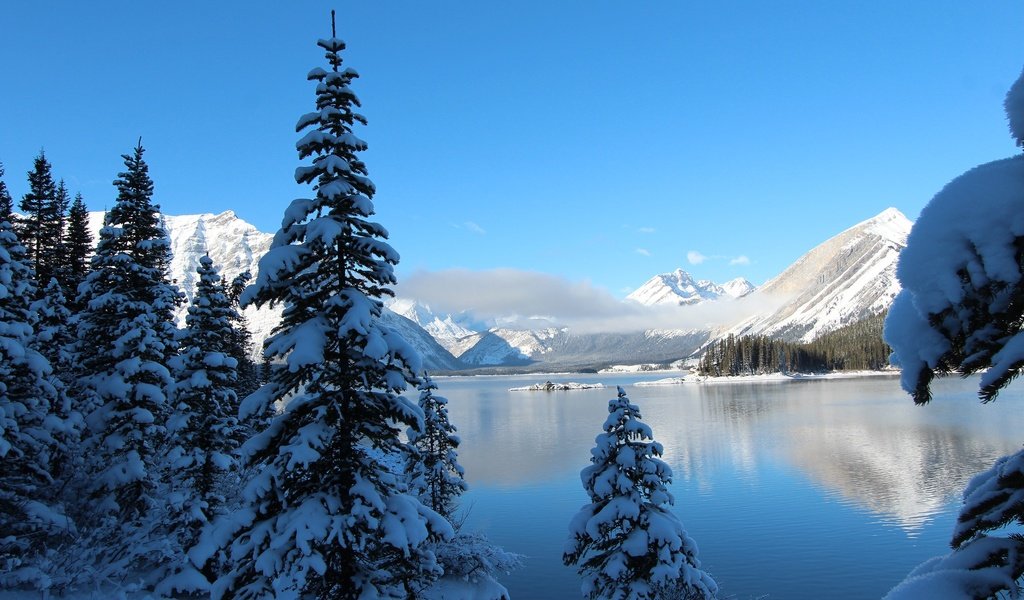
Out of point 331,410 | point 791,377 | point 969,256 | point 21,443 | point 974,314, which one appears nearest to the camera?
point 969,256

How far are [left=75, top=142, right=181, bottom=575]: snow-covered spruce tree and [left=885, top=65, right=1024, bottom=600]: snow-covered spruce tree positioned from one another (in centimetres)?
2760

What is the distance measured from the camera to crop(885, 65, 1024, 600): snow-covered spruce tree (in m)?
2.85

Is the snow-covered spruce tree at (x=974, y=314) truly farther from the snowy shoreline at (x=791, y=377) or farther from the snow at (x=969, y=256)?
the snowy shoreline at (x=791, y=377)

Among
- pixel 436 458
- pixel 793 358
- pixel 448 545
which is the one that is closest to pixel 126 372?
pixel 436 458

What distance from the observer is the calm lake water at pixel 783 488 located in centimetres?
2845

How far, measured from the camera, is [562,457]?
5906 cm

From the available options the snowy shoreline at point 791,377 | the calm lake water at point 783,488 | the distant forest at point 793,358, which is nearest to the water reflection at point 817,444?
the calm lake water at point 783,488

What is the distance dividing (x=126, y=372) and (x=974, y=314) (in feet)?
96.9

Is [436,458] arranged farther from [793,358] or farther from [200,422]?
[793,358]

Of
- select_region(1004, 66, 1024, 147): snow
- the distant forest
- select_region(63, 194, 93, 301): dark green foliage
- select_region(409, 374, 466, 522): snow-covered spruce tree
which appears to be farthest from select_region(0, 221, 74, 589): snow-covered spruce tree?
the distant forest

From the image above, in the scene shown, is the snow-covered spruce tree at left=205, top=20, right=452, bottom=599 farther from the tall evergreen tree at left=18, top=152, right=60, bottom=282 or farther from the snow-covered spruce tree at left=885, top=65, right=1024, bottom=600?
the tall evergreen tree at left=18, top=152, right=60, bottom=282

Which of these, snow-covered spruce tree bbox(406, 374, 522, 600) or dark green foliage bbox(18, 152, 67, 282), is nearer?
snow-covered spruce tree bbox(406, 374, 522, 600)

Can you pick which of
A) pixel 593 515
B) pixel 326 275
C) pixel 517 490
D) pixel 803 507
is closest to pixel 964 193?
pixel 326 275

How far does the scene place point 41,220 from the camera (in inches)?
1857
